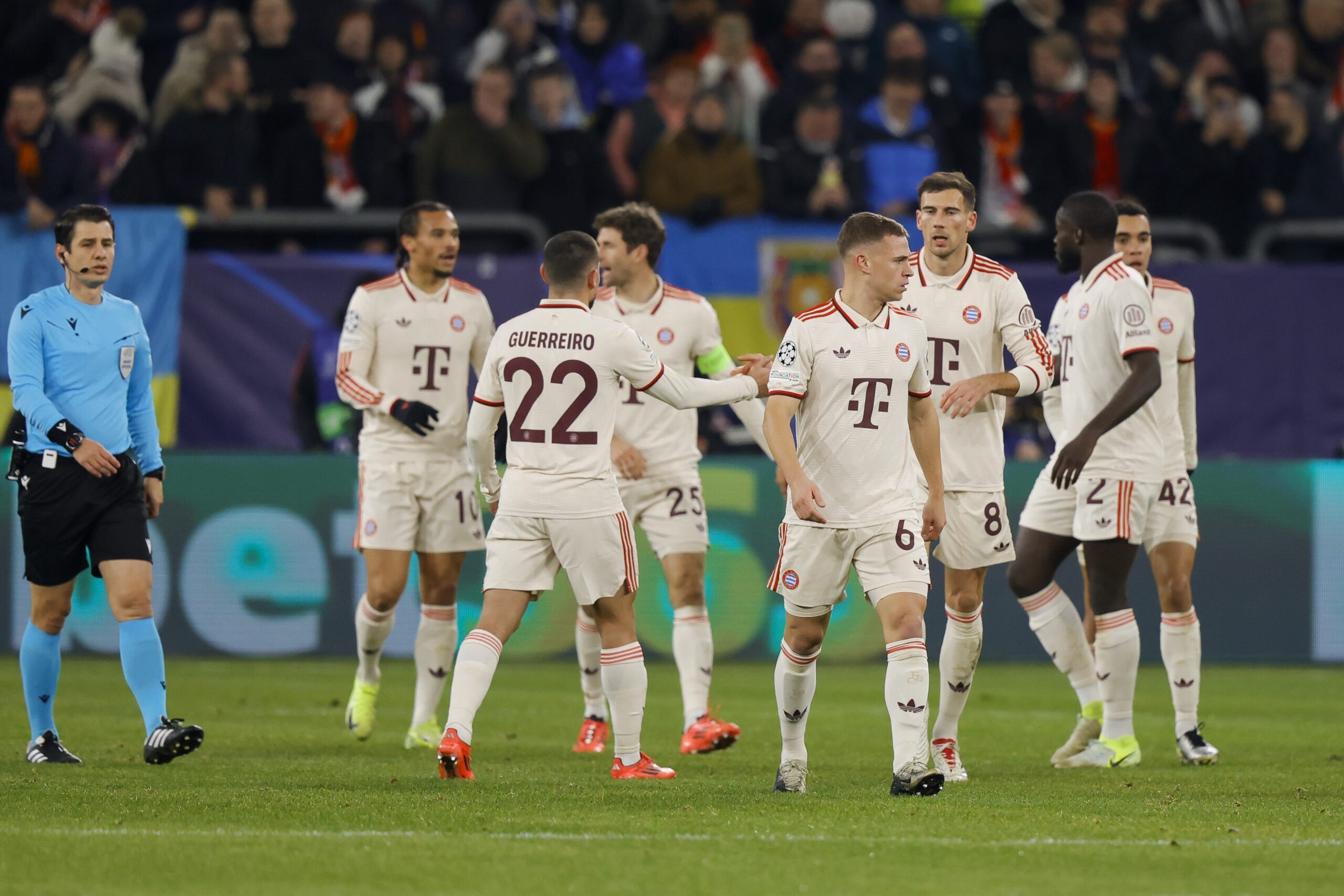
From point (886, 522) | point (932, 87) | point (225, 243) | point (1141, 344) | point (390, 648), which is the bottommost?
point (390, 648)

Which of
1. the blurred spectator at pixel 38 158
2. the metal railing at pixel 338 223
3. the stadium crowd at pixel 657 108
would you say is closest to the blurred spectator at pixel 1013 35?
the stadium crowd at pixel 657 108

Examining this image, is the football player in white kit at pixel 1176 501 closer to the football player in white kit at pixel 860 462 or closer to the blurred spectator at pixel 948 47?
the football player in white kit at pixel 860 462

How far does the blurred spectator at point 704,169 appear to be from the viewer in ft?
53.4

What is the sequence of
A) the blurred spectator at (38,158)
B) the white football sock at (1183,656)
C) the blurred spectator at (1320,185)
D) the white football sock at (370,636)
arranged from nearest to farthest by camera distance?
1. the white football sock at (1183,656)
2. the white football sock at (370,636)
3. the blurred spectator at (38,158)
4. the blurred spectator at (1320,185)

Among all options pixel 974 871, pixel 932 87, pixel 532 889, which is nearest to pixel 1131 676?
pixel 974 871

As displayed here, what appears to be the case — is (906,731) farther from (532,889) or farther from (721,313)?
(721,313)

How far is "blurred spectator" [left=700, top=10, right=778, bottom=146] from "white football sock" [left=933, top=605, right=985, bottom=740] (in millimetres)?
9012

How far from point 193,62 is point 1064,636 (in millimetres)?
10618

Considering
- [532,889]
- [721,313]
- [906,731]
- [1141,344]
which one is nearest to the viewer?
[532,889]

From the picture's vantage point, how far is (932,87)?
18000 millimetres

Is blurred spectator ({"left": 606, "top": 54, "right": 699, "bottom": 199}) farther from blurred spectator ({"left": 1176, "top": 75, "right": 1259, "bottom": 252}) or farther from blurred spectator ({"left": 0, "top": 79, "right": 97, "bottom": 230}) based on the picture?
blurred spectator ({"left": 1176, "top": 75, "right": 1259, "bottom": 252})

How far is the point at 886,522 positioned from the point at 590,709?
3.01m

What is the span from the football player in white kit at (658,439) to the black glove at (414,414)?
3.39 feet

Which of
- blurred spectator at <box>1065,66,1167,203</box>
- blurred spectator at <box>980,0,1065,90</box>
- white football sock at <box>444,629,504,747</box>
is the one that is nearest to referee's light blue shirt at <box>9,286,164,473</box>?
white football sock at <box>444,629,504,747</box>
